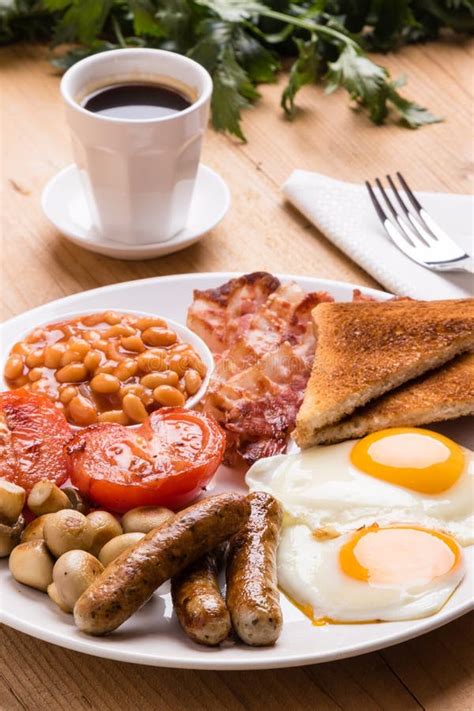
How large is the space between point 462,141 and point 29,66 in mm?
1859

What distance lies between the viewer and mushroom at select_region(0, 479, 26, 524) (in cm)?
217

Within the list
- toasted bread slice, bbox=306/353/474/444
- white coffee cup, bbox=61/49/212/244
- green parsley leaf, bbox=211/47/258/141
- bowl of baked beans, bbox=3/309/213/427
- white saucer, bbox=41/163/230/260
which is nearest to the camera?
toasted bread slice, bbox=306/353/474/444

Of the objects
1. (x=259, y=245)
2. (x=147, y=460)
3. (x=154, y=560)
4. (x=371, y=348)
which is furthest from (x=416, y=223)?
(x=154, y=560)

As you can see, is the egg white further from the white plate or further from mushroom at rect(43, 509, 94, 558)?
mushroom at rect(43, 509, 94, 558)

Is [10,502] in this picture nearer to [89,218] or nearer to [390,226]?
[89,218]

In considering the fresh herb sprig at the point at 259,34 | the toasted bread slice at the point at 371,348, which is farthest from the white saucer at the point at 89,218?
the toasted bread slice at the point at 371,348

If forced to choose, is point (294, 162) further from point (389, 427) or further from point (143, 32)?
point (389, 427)

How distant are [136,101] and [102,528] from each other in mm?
1714

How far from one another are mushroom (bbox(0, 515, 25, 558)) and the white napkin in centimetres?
155

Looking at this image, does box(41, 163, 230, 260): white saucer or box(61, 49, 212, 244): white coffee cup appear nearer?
box(61, 49, 212, 244): white coffee cup

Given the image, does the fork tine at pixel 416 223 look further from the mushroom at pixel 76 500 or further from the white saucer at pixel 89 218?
the mushroom at pixel 76 500

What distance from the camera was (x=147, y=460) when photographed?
2395 millimetres

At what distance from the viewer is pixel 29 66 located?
453cm

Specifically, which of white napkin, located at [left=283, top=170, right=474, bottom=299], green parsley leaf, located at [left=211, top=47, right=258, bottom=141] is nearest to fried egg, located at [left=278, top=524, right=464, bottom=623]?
white napkin, located at [left=283, top=170, right=474, bottom=299]
